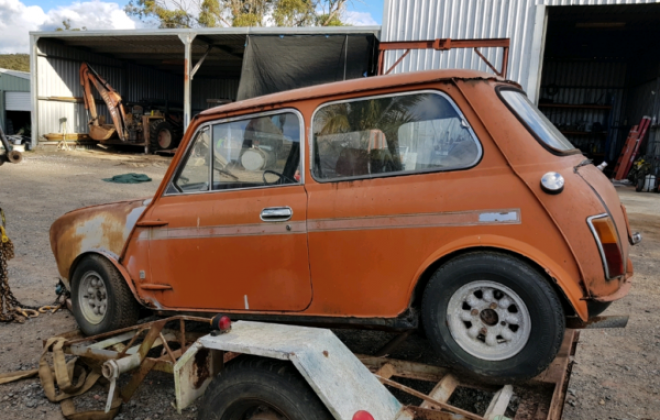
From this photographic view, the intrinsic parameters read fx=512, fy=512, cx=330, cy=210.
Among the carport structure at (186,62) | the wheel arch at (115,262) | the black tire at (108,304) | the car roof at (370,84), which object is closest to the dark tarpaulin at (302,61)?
the carport structure at (186,62)

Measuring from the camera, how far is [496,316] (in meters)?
2.56

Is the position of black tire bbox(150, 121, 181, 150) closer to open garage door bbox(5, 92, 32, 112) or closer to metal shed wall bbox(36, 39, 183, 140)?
metal shed wall bbox(36, 39, 183, 140)

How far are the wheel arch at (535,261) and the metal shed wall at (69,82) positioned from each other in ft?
76.3

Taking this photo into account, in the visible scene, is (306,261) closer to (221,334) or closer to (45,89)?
(221,334)

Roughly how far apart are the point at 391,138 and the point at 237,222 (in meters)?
1.10

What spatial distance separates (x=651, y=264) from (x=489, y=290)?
5.77 metres

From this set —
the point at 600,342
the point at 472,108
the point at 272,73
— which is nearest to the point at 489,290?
the point at 472,108

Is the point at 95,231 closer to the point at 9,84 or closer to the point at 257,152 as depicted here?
the point at 257,152

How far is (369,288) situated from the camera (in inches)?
112

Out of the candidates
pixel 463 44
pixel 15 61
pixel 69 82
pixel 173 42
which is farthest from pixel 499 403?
pixel 15 61

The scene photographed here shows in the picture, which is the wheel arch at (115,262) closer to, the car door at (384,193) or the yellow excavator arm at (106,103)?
the car door at (384,193)

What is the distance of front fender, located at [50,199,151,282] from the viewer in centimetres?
386

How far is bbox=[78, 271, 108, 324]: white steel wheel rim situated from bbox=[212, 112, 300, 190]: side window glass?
139 cm

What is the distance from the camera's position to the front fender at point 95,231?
3.86 metres
